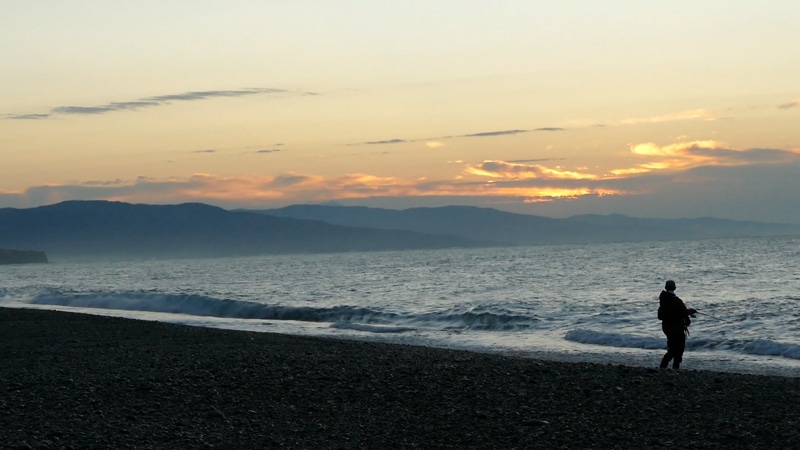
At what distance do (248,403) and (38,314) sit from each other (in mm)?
21564

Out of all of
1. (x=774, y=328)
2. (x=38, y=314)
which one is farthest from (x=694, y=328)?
(x=38, y=314)

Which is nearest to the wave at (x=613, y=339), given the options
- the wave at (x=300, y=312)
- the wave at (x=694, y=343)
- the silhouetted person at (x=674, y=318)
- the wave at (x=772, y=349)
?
the wave at (x=694, y=343)

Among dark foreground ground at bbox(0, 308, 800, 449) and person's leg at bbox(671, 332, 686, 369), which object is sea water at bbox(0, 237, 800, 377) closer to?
person's leg at bbox(671, 332, 686, 369)

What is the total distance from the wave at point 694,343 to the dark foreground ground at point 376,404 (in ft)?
19.3

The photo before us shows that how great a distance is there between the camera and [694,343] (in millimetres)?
21625

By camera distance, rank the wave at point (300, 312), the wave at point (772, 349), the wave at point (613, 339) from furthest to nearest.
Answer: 1. the wave at point (300, 312)
2. the wave at point (613, 339)
3. the wave at point (772, 349)

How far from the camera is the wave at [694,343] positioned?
19.9m

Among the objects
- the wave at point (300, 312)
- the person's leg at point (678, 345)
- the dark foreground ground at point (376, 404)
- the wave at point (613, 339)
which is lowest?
the wave at point (300, 312)

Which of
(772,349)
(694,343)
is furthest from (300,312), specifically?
(772,349)

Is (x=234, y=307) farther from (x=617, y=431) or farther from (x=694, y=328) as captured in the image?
Result: (x=617, y=431)

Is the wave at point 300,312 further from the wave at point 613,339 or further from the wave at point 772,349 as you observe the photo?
the wave at point 772,349

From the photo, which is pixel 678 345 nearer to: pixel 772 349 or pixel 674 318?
pixel 674 318

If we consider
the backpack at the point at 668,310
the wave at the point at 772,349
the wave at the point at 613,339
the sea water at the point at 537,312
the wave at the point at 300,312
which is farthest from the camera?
the wave at the point at 300,312

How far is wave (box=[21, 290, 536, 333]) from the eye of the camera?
95.6ft
